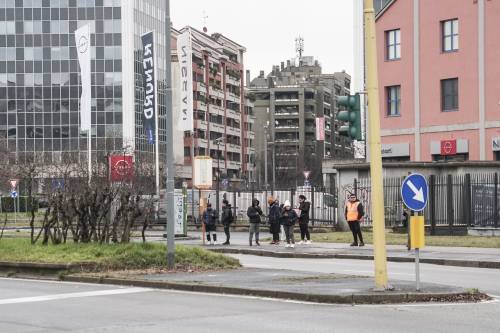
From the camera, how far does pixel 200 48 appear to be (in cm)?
12325

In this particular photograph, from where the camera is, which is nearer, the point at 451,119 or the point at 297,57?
the point at 451,119

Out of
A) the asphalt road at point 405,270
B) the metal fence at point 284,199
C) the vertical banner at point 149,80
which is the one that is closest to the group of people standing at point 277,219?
the asphalt road at point 405,270

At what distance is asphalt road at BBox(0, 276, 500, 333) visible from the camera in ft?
37.1

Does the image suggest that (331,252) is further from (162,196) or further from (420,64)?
(420,64)

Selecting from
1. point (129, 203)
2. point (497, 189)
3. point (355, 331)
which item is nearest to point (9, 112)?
point (497, 189)

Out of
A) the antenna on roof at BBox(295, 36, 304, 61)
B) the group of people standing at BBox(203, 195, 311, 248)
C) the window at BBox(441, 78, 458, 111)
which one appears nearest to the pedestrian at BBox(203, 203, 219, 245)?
the group of people standing at BBox(203, 195, 311, 248)

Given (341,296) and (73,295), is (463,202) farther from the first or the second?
(73,295)

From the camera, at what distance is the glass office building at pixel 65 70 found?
3883 inches

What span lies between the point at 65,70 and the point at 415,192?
8967 cm

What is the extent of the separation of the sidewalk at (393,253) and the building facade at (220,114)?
76.5 metres

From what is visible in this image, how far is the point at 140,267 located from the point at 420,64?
38712 mm

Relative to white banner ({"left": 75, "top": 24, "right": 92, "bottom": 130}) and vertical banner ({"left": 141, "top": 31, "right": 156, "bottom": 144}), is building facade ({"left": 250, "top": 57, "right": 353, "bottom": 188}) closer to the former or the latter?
white banner ({"left": 75, "top": 24, "right": 92, "bottom": 130})

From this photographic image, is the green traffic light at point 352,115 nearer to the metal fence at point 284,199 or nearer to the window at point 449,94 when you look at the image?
the metal fence at point 284,199

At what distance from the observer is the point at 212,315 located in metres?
12.7
